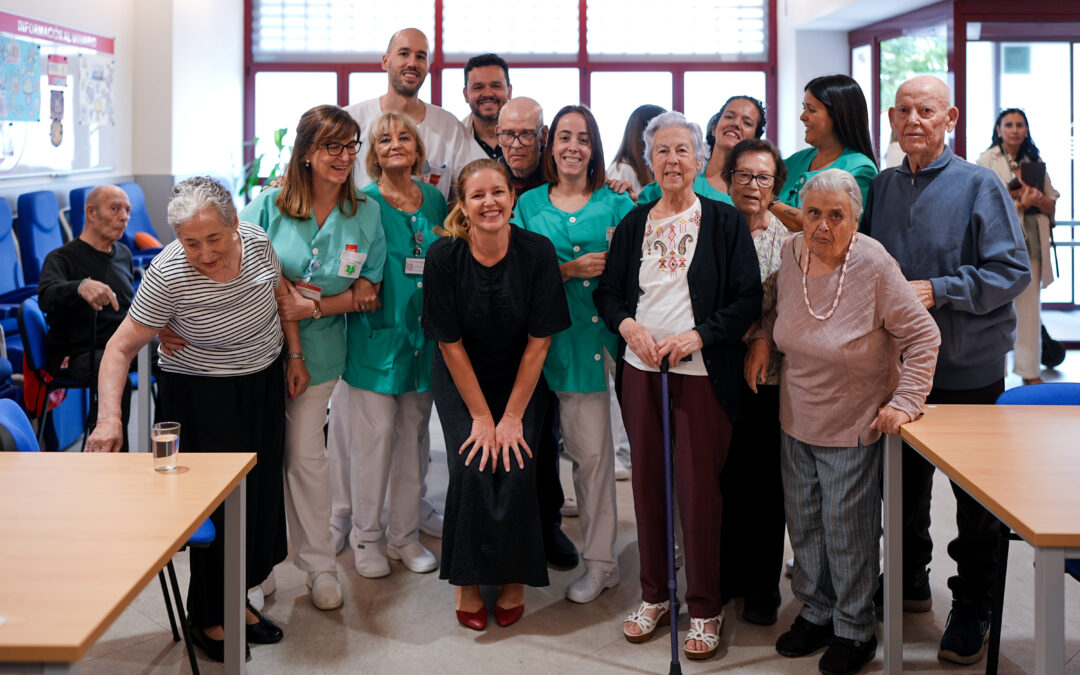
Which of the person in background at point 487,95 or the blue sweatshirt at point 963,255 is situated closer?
the blue sweatshirt at point 963,255

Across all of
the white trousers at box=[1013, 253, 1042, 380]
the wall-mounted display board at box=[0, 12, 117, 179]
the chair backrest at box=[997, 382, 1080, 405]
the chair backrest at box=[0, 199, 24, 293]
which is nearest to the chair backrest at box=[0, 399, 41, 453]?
the chair backrest at box=[997, 382, 1080, 405]

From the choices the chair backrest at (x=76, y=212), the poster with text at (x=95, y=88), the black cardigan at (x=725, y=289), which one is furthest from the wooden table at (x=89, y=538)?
the poster with text at (x=95, y=88)

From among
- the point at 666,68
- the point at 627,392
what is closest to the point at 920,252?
the point at 627,392

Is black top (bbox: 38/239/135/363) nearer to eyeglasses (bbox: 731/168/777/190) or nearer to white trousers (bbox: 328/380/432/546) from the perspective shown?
white trousers (bbox: 328/380/432/546)

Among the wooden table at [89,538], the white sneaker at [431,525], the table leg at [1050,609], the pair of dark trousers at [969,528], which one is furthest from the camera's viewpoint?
the white sneaker at [431,525]

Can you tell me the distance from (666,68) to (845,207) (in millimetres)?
7579

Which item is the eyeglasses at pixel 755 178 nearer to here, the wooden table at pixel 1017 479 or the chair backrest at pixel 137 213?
the wooden table at pixel 1017 479

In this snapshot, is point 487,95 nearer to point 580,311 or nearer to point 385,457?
point 580,311

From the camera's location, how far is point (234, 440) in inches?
116

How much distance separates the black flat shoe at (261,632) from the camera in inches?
122

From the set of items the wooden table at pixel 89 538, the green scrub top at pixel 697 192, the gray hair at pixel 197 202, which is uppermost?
the green scrub top at pixel 697 192

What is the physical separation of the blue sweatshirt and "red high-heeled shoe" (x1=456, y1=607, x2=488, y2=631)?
5.11 feet

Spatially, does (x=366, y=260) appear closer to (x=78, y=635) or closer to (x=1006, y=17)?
(x=78, y=635)

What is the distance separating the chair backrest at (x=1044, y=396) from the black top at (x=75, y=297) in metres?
3.44
